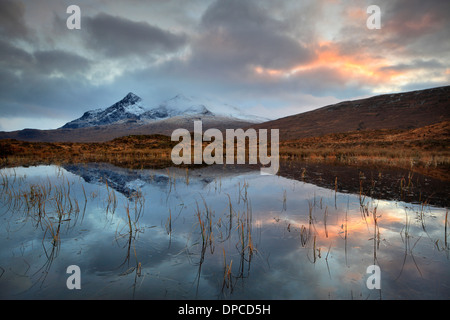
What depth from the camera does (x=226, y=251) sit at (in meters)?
4.11

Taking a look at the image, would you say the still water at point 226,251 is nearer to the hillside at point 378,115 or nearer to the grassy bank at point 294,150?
the grassy bank at point 294,150

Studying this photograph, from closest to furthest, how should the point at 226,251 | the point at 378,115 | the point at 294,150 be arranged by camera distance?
the point at 226,251 → the point at 294,150 → the point at 378,115

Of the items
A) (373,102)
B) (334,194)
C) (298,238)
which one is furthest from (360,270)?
(373,102)

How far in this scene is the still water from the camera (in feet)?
9.73

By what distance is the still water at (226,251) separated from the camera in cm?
296

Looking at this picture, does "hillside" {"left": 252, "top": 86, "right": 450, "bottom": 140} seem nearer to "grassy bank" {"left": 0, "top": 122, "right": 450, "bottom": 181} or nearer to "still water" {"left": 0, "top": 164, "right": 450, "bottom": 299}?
"grassy bank" {"left": 0, "top": 122, "right": 450, "bottom": 181}

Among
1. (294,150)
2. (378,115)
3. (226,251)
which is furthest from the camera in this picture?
(378,115)

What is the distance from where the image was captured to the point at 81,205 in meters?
6.97

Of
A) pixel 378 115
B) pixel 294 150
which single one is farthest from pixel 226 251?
pixel 378 115

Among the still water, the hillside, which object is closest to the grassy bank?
the still water

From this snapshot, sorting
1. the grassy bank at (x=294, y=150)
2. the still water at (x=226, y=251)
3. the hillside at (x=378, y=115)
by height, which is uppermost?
the hillside at (x=378, y=115)

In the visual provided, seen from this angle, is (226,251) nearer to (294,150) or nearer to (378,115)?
(294,150)

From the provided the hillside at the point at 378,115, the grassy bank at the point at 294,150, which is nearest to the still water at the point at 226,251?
the grassy bank at the point at 294,150
